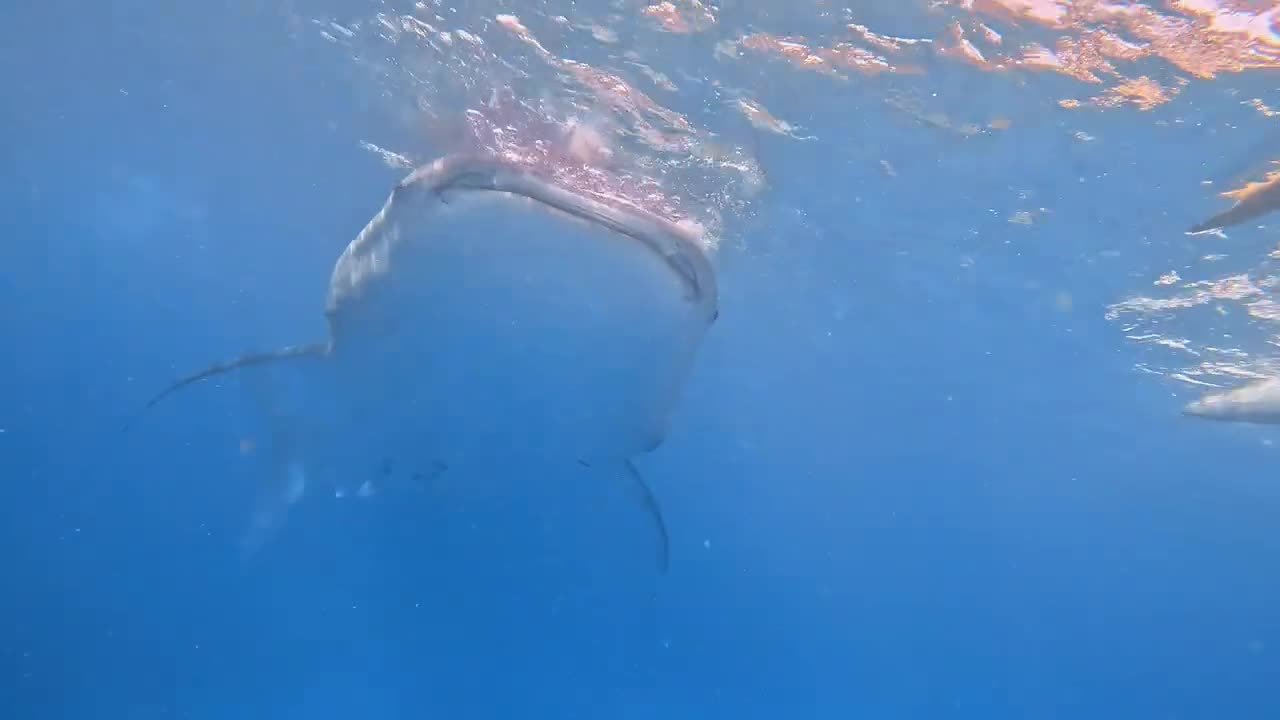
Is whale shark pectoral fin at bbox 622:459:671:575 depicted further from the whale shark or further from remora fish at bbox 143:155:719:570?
the whale shark

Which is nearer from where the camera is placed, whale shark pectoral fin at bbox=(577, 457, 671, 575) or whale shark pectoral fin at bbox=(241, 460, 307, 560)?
whale shark pectoral fin at bbox=(577, 457, 671, 575)

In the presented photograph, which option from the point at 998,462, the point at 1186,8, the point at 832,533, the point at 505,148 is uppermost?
the point at 1186,8

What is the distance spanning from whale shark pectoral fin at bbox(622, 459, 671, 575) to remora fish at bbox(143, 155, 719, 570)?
0.41 metres

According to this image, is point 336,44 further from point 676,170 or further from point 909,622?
point 909,622

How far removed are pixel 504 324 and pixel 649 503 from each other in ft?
13.3

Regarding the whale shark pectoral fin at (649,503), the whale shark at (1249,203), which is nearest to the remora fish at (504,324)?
the whale shark pectoral fin at (649,503)

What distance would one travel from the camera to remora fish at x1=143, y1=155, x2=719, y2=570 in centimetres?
407

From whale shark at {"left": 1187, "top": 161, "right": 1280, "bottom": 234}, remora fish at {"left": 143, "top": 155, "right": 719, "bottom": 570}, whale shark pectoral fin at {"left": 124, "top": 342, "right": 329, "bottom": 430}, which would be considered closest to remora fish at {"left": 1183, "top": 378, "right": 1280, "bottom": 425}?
whale shark at {"left": 1187, "top": 161, "right": 1280, "bottom": 234}

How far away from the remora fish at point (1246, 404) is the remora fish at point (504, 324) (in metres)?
12.4

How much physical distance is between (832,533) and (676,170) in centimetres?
3380

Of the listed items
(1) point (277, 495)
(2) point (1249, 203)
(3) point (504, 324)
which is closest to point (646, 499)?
(1) point (277, 495)

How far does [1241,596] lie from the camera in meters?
32.3

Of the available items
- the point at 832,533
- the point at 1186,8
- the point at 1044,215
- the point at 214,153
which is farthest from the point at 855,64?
the point at 832,533

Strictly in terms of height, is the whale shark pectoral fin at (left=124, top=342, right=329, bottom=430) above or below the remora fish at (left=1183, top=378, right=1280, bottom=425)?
above
